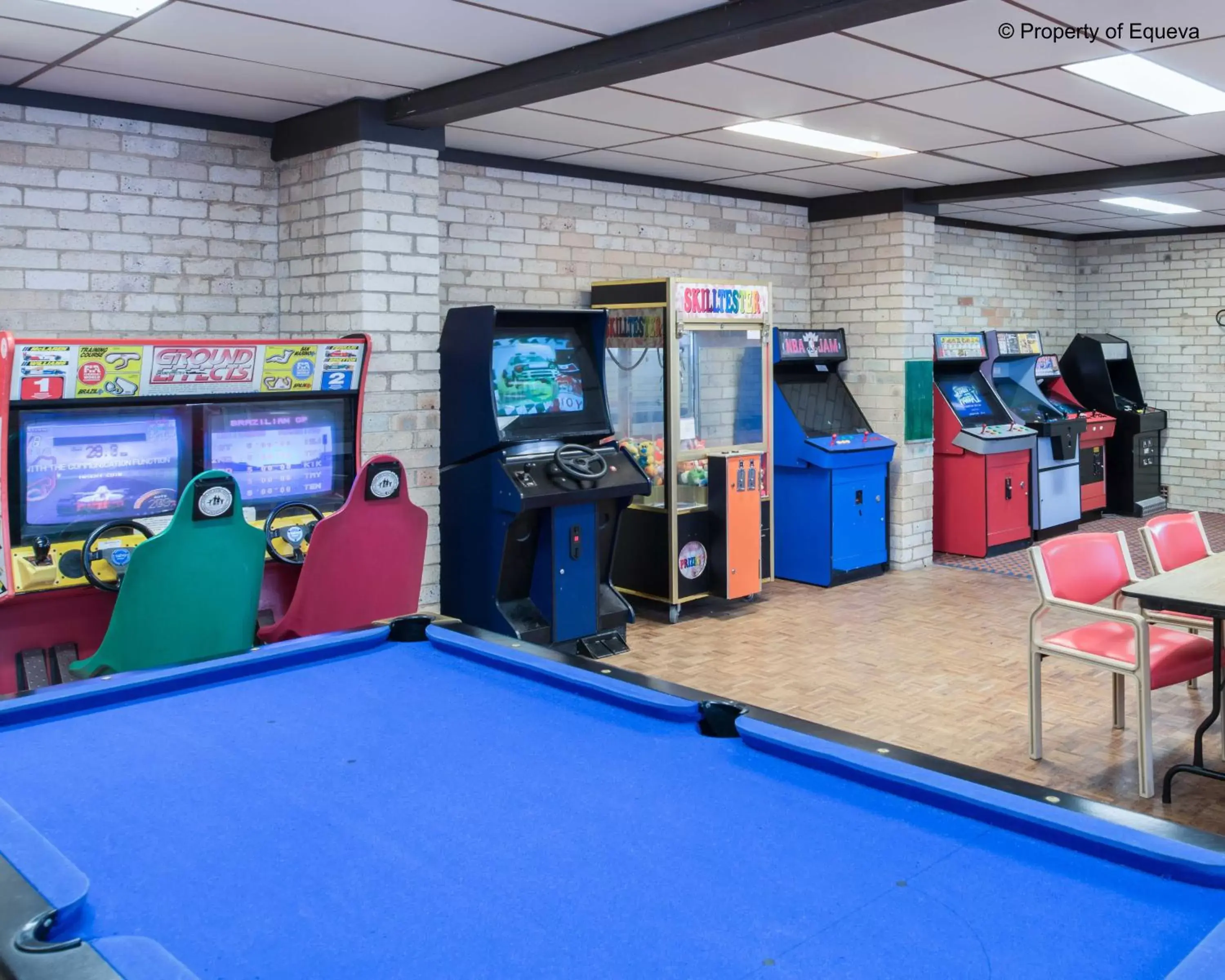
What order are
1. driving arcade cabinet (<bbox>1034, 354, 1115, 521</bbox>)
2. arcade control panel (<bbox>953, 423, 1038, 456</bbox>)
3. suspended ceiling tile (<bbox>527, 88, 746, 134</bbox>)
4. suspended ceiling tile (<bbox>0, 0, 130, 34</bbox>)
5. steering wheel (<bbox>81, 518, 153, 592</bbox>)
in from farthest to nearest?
1. driving arcade cabinet (<bbox>1034, 354, 1115, 521</bbox>)
2. arcade control panel (<bbox>953, 423, 1038, 456</bbox>)
3. suspended ceiling tile (<bbox>527, 88, 746, 134</bbox>)
4. suspended ceiling tile (<bbox>0, 0, 130, 34</bbox>)
5. steering wheel (<bbox>81, 518, 153, 592</bbox>)

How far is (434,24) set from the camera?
12.0ft

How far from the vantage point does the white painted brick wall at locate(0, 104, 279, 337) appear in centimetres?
445

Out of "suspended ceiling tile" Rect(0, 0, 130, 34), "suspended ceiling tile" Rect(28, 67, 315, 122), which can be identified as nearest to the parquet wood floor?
"suspended ceiling tile" Rect(28, 67, 315, 122)

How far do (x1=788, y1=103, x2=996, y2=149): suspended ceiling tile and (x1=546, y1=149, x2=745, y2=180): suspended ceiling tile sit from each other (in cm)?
113

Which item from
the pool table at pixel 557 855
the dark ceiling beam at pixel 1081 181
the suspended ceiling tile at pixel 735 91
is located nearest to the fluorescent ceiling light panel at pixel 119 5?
the suspended ceiling tile at pixel 735 91

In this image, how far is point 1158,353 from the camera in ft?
33.9

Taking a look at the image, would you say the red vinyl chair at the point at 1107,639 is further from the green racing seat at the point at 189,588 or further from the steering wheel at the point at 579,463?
the green racing seat at the point at 189,588

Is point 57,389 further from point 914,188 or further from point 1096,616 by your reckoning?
Result: point 914,188

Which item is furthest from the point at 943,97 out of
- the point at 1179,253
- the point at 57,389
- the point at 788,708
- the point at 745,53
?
the point at 1179,253

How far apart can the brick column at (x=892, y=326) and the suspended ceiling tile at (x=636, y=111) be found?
2.64m

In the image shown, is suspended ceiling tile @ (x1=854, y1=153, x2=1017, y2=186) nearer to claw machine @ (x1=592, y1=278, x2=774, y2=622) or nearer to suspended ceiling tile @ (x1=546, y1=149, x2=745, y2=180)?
suspended ceiling tile @ (x1=546, y1=149, x2=745, y2=180)

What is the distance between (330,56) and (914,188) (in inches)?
182

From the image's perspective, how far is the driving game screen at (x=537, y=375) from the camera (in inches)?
199

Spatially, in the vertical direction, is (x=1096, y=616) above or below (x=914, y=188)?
below
